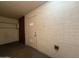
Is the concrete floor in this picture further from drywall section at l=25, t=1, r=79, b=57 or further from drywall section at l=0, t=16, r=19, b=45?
drywall section at l=0, t=16, r=19, b=45

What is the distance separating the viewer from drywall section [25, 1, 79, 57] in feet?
6.30

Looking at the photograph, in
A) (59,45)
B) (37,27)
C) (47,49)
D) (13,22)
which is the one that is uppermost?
(13,22)

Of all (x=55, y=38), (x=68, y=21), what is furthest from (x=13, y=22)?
(x=68, y=21)

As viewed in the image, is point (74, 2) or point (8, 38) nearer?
point (74, 2)

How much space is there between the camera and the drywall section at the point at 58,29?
1921mm

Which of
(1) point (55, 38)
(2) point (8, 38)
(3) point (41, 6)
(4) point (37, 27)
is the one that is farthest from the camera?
(2) point (8, 38)

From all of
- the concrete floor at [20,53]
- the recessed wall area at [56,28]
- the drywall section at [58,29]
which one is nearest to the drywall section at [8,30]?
the concrete floor at [20,53]

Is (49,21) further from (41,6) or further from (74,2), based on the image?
(74,2)

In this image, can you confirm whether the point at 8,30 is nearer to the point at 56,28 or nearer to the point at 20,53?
the point at 20,53

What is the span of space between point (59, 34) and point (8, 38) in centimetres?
398

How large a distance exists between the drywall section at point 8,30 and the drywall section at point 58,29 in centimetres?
252

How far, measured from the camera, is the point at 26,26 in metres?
4.79

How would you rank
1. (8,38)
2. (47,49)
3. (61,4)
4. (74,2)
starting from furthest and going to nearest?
(8,38)
(47,49)
(61,4)
(74,2)

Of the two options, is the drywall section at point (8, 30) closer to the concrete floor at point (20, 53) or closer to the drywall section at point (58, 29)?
the concrete floor at point (20, 53)
